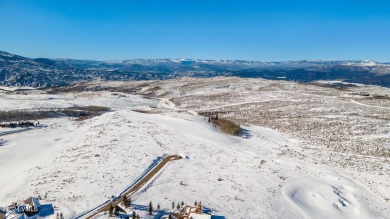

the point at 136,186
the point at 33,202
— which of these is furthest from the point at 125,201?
the point at 33,202

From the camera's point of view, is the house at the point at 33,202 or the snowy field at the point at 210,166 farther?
the snowy field at the point at 210,166

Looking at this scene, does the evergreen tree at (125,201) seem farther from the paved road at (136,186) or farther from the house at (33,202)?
the house at (33,202)

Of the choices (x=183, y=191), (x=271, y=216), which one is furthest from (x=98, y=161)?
(x=271, y=216)

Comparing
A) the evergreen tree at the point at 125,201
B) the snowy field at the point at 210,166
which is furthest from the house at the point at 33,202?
the evergreen tree at the point at 125,201

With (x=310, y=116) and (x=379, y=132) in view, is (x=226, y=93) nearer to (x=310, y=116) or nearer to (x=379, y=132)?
(x=310, y=116)

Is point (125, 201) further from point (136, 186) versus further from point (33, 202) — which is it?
point (33, 202)
